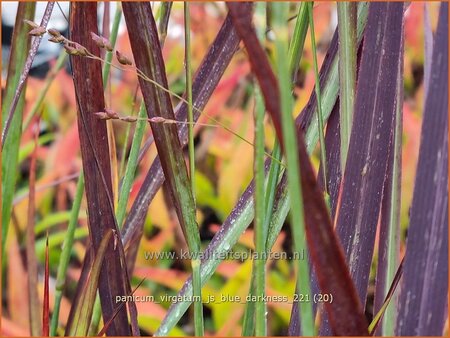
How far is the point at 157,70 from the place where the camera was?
12.0 inches

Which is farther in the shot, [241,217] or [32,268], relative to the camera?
[32,268]

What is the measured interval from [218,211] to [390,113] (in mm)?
879

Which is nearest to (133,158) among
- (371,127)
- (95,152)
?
(95,152)

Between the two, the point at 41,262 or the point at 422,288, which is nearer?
the point at 422,288

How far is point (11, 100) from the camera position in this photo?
450 mm

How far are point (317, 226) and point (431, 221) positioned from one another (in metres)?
0.06

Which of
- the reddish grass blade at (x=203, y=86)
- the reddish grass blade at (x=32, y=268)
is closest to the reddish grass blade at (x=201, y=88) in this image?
the reddish grass blade at (x=203, y=86)

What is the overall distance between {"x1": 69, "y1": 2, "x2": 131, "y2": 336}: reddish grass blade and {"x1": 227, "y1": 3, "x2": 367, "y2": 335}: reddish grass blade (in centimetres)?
14

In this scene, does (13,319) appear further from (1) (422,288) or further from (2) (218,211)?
(1) (422,288)

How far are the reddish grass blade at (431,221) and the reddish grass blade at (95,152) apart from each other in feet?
0.54

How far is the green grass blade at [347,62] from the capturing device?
315 millimetres

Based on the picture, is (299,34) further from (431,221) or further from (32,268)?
(32,268)

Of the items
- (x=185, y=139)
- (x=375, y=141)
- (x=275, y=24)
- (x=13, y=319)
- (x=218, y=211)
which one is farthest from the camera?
(x=218, y=211)

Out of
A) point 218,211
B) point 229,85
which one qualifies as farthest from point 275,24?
point 218,211
